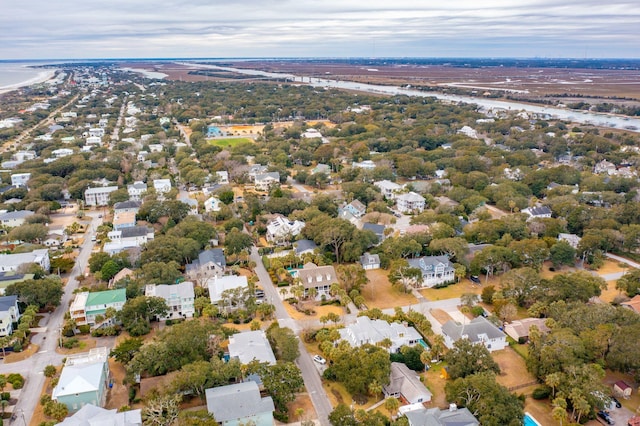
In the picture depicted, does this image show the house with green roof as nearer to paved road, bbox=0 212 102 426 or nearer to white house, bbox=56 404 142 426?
paved road, bbox=0 212 102 426

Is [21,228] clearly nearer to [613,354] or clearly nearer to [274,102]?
[613,354]

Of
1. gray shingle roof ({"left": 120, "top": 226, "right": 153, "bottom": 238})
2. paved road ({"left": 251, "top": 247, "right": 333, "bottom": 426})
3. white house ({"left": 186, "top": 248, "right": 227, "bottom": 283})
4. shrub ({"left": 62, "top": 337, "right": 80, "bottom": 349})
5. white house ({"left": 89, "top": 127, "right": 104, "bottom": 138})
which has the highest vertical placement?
white house ({"left": 89, "top": 127, "right": 104, "bottom": 138})

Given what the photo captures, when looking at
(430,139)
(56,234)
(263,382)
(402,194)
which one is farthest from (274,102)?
(263,382)

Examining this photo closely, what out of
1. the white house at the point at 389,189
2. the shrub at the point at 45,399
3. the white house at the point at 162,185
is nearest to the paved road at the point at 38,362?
the shrub at the point at 45,399

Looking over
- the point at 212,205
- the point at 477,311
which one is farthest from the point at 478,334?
the point at 212,205

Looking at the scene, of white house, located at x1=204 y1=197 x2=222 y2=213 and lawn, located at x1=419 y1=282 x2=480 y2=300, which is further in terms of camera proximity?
white house, located at x1=204 y1=197 x2=222 y2=213

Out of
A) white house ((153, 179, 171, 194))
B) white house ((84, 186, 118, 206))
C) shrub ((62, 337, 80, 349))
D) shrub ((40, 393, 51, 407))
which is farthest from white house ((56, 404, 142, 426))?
white house ((84, 186, 118, 206))
